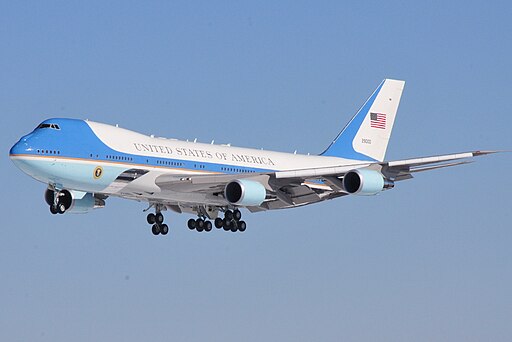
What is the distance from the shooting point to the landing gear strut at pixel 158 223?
7469cm

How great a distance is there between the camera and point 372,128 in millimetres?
83500

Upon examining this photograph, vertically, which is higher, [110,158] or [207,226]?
[110,158]

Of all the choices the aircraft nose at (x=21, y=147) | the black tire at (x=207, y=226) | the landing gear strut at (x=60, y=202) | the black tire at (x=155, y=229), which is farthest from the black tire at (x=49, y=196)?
the black tire at (x=207, y=226)

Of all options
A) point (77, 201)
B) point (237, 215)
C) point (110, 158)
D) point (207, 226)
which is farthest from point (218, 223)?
point (110, 158)

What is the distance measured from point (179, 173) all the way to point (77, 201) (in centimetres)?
658

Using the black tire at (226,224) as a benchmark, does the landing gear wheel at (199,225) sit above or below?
above

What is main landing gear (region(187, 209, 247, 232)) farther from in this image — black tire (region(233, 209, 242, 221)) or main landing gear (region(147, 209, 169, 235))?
main landing gear (region(147, 209, 169, 235))

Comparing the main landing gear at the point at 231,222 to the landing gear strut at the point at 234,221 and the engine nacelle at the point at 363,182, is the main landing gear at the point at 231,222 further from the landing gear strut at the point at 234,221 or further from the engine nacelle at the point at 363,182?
the engine nacelle at the point at 363,182

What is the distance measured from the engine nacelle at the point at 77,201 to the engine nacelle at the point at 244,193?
27.5 ft

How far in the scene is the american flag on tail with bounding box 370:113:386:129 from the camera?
83.8 meters

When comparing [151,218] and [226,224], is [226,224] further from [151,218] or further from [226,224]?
[151,218]

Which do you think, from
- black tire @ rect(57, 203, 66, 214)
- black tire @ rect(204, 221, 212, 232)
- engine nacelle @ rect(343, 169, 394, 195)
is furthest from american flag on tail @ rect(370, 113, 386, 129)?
black tire @ rect(57, 203, 66, 214)

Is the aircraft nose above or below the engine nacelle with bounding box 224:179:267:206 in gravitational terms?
above

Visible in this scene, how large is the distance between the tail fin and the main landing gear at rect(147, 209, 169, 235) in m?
12.9
